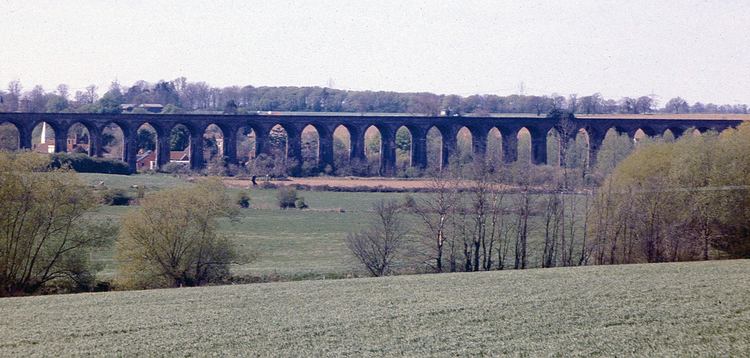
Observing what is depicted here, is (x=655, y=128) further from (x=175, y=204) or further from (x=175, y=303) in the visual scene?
(x=175, y=303)

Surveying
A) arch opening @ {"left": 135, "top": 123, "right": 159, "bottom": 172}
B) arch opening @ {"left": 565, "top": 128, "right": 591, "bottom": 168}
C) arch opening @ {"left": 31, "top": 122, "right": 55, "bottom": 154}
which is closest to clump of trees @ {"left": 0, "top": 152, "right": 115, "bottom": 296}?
arch opening @ {"left": 565, "top": 128, "right": 591, "bottom": 168}

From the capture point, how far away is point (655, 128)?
3179 inches

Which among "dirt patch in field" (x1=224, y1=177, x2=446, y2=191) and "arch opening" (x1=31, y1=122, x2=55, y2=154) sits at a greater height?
"arch opening" (x1=31, y1=122, x2=55, y2=154)

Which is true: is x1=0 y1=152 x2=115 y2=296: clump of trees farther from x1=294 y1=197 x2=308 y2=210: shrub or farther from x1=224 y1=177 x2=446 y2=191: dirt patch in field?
x1=224 y1=177 x2=446 y2=191: dirt patch in field

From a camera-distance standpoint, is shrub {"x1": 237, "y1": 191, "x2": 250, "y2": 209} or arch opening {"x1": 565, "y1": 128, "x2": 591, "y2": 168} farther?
arch opening {"x1": 565, "y1": 128, "x2": 591, "y2": 168}

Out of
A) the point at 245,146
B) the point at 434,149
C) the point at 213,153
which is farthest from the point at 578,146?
the point at 245,146

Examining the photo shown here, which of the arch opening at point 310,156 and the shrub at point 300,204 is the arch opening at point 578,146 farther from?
the shrub at point 300,204

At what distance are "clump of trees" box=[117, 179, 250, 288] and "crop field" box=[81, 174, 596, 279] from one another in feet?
4.15

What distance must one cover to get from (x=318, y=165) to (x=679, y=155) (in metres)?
42.2

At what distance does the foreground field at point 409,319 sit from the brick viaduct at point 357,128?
2010 inches

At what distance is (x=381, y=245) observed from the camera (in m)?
32.7

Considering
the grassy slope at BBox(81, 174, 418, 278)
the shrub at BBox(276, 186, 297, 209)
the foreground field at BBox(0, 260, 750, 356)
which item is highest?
the foreground field at BBox(0, 260, 750, 356)

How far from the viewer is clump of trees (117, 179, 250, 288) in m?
28.2

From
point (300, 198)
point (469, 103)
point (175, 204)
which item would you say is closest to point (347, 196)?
point (300, 198)
